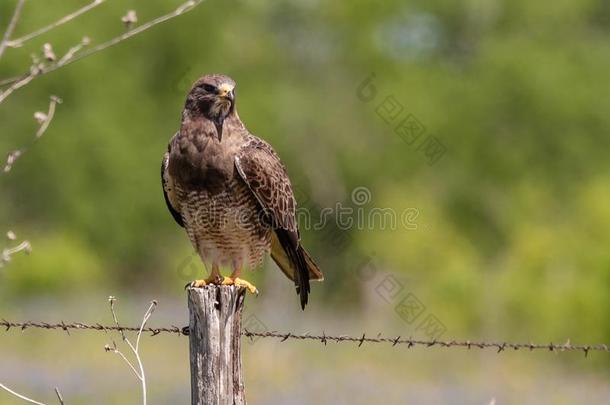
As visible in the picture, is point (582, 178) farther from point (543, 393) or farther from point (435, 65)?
point (543, 393)

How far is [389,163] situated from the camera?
38.1m

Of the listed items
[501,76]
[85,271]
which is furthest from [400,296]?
[501,76]

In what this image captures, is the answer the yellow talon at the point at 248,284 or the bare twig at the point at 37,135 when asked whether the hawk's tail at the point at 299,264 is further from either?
the bare twig at the point at 37,135

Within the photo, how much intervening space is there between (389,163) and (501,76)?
4456 mm

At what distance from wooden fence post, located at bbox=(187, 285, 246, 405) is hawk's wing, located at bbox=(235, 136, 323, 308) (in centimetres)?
182

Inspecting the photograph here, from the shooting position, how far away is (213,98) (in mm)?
6477

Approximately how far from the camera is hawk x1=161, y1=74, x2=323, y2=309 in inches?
257

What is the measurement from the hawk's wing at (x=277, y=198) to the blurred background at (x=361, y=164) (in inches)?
377

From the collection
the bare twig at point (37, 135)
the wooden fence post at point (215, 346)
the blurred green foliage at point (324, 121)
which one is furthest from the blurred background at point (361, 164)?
the bare twig at point (37, 135)

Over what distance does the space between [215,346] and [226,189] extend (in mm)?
2237

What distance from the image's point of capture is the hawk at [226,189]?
21.4ft

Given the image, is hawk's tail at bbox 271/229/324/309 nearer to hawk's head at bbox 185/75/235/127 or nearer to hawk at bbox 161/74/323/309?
hawk at bbox 161/74/323/309

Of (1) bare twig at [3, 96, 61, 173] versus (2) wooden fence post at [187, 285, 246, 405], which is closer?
(1) bare twig at [3, 96, 61, 173]

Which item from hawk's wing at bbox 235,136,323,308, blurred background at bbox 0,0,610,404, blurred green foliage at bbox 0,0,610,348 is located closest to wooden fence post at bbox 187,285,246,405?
hawk's wing at bbox 235,136,323,308
